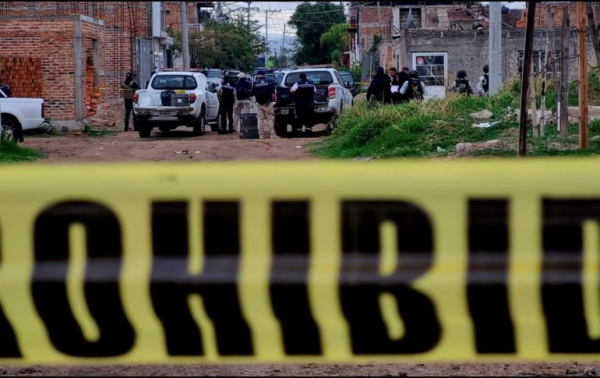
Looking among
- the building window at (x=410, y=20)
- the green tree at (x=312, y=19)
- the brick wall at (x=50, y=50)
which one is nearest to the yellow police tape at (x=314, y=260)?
the green tree at (x=312, y=19)

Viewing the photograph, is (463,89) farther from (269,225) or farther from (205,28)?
(205,28)

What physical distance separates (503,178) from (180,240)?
1028mm

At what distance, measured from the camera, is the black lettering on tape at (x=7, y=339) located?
10.3ft

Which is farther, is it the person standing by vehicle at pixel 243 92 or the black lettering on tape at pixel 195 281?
the person standing by vehicle at pixel 243 92

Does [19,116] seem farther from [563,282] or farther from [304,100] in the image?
[563,282]

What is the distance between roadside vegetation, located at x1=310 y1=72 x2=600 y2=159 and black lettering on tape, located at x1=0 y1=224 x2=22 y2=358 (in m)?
10.3

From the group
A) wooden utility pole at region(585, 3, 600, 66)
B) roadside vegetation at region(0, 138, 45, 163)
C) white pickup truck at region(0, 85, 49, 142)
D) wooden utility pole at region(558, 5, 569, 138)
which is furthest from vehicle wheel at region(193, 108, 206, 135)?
wooden utility pole at region(585, 3, 600, 66)

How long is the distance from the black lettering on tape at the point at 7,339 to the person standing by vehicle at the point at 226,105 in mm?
21862

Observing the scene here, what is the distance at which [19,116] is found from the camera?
20078 millimetres

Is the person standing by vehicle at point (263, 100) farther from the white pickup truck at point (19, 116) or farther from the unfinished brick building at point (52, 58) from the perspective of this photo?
the white pickup truck at point (19, 116)

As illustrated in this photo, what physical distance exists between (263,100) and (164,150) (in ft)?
15.2

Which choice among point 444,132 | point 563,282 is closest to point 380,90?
point 444,132

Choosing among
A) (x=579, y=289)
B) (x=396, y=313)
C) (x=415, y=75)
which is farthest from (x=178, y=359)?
(x=415, y=75)

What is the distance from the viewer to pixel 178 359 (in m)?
3.12
